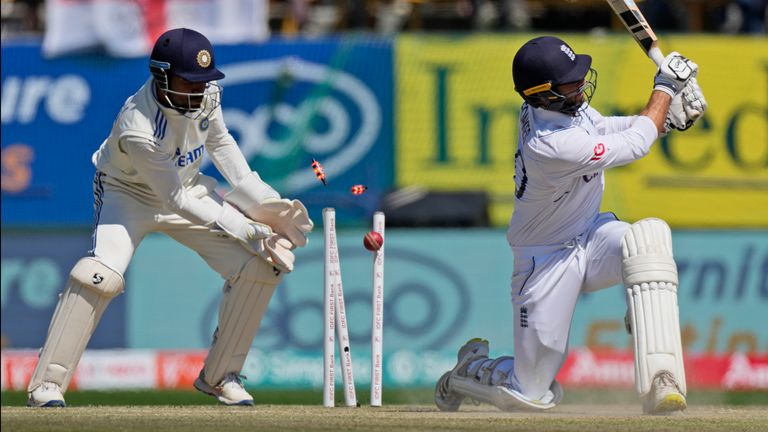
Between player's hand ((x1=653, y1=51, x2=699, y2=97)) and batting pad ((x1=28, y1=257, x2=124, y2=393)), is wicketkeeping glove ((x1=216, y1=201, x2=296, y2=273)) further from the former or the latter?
player's hand ((x1=653, y1=51, x2=699, y2=97))

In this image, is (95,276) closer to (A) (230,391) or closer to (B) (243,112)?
(A) (230,391)

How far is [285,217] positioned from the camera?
6996 millimetres

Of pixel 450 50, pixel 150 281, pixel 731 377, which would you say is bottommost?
pixel 731 377

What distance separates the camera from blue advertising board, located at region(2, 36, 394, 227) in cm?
1191

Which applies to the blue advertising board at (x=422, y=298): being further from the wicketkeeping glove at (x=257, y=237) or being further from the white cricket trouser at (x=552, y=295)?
the white cricket trouser at (x=552, y=295)

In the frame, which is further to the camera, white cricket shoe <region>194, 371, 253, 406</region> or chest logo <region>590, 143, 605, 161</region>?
white cricket shoe <region>194, 371, 253, 406</region>

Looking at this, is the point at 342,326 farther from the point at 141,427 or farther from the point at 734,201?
the point at 734,201

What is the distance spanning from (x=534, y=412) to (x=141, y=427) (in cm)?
195

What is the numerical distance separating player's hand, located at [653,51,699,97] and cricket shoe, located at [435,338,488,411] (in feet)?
5.01

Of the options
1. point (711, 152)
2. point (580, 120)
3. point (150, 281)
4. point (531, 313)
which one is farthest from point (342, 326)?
point (711, 152)

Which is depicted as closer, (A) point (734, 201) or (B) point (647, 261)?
(B) point (647, 261)

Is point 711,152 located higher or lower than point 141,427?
higher

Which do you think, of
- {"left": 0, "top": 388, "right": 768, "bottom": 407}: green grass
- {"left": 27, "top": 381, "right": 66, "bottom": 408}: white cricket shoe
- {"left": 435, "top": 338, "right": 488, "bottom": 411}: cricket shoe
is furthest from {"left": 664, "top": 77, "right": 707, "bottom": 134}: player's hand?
{"left": 27, "top": 381, "right": 66, "bottom": 408}: white cricket shoe

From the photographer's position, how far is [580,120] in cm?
662
